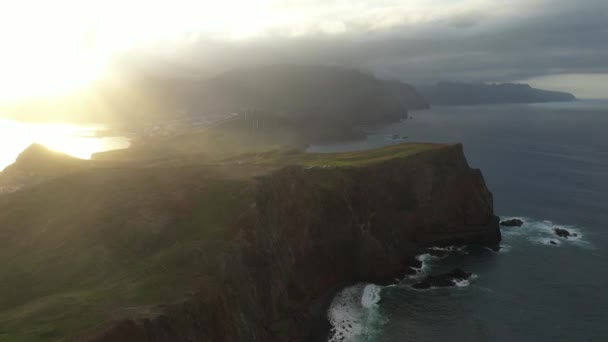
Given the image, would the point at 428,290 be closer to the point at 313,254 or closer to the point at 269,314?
the point at 313,254

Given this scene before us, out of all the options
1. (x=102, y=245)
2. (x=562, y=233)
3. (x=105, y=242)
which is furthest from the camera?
(x=562, y=233)

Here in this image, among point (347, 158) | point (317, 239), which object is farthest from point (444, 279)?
point (347, 158)

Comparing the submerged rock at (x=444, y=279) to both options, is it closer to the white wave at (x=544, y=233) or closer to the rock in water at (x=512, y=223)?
the white wave at (x=544, y=233)

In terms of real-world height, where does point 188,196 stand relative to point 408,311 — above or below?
above

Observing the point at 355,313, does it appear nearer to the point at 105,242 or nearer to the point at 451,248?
the point at 451,248

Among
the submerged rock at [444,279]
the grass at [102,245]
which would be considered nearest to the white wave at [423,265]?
the submerged rock at [444,279]

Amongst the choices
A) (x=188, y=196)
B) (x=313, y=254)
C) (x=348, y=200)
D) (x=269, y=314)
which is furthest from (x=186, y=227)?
(x=348, y=200)

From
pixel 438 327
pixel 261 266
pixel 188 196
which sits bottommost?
pixel 438 327
